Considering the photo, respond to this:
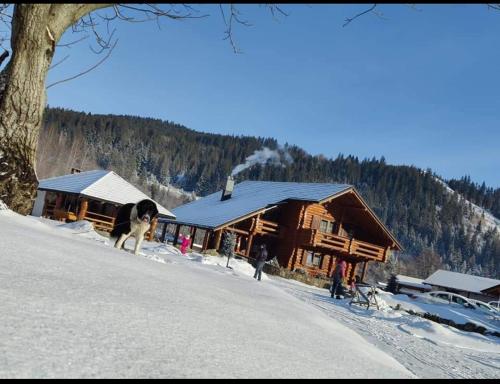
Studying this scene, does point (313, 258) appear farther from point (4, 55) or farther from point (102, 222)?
point (4, 55)

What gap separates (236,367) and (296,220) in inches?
1151

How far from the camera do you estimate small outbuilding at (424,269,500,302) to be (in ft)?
192

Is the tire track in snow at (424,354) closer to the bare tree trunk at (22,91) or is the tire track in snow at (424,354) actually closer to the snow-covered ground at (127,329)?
the snow-covered ground at (127,329)

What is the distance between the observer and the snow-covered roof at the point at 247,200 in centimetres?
2944

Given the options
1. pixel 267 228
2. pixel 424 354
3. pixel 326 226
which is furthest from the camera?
pixel 326 226

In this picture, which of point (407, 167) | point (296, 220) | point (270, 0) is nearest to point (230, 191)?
point (296, 220)

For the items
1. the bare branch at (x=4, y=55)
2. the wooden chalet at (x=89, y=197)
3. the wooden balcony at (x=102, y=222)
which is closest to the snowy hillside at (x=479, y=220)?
the wooden chalet at (x=89, y=197)

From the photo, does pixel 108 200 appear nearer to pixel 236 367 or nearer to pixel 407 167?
pixel 236 367

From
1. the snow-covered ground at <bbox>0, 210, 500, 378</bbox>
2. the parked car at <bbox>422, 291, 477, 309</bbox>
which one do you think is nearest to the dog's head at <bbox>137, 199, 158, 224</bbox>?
the snow-covered ground at <bbox>0, 210, 500, 378</bbox>

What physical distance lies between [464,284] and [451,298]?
34.0 m

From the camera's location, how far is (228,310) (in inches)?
134

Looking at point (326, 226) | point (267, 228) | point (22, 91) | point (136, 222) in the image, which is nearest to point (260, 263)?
point (136, 222)

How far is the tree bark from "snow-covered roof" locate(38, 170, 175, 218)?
76.0 feet

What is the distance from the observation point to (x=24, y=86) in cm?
455
